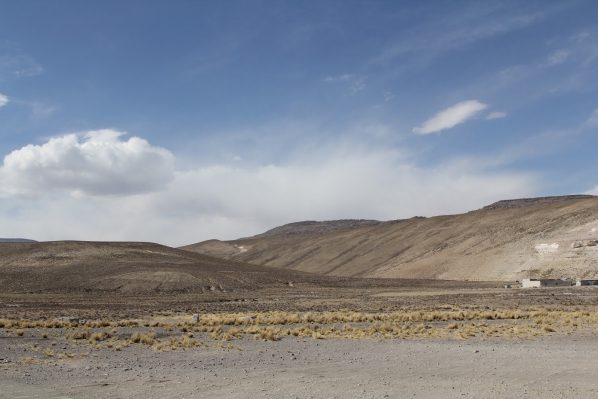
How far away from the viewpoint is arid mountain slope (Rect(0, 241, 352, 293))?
62.5 meters

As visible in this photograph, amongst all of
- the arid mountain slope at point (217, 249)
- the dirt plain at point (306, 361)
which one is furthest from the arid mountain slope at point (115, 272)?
the arid mountain slope at point (217, 249)

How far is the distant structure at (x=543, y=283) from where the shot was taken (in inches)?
2307

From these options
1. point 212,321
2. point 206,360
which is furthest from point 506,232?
point 206,360

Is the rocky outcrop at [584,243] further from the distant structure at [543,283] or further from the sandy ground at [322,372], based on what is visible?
the sandy ground at [322,372]

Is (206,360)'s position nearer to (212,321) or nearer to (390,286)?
(212,321)

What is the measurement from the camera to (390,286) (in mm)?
71000

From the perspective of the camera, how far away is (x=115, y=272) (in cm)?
6812

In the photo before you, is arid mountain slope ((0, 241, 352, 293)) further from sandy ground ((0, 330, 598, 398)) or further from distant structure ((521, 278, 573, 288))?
sandy ground ((0, 330, 598, 398))

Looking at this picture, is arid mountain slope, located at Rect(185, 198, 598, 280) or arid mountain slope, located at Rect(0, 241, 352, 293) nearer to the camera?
arid mountain slope, located at Rect(0, 241, 352, 293)

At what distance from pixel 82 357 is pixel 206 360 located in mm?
3455

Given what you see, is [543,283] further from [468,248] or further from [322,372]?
[322,372]

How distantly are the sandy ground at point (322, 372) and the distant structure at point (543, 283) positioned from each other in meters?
45.4

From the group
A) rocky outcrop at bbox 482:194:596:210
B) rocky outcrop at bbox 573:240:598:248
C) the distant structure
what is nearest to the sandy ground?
the distant structure

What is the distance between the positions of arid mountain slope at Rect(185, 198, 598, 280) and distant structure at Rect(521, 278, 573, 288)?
7374 millimetres
